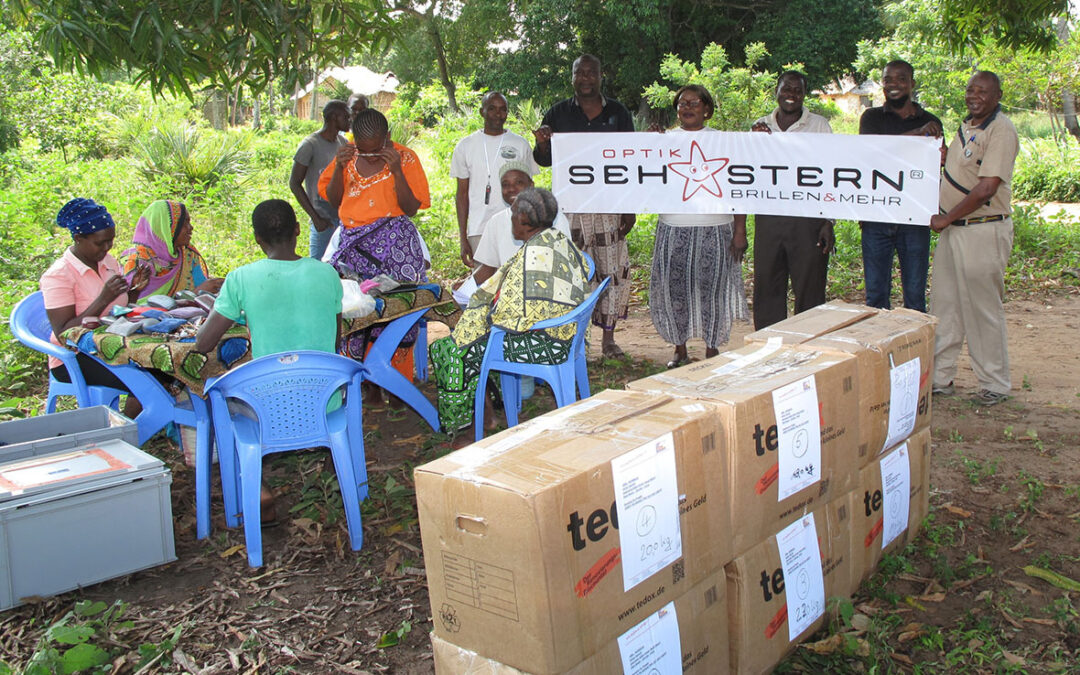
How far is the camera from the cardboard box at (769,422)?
2.62 m

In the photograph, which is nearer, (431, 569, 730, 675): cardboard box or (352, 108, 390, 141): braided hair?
(431, 569, 730, 675): cardboard box

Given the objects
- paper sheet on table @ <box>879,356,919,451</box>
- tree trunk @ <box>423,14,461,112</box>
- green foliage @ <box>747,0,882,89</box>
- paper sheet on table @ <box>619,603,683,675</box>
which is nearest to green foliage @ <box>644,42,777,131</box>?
green foliage @ <box>747,0,882,89</box>

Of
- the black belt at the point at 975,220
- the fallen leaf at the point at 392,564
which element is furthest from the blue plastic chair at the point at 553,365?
the black belt at the point at 975,220

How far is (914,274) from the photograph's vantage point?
5625 mm

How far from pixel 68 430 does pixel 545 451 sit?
2866 millimetres

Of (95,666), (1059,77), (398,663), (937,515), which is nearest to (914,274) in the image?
(937,515)

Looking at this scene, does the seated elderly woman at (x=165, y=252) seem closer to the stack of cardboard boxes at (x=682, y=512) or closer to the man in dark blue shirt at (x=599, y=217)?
the man in dark blue shirt at (x=599, y=217)

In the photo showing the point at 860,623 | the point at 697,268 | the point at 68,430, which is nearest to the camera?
the point at 860,623

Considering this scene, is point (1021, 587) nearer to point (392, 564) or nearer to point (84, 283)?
point (392, 564)

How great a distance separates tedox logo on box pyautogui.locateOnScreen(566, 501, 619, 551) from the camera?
6.89ft

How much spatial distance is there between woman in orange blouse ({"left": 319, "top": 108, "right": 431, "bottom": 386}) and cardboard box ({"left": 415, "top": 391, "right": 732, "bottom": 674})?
125 inches

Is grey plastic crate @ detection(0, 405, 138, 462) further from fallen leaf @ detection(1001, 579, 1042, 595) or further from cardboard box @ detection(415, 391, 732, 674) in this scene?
fallen leaf @ detection(1001, 579, 1042, 595)

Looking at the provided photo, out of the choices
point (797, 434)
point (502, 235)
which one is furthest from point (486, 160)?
point (797, 434)

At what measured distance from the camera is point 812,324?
11.7ft
